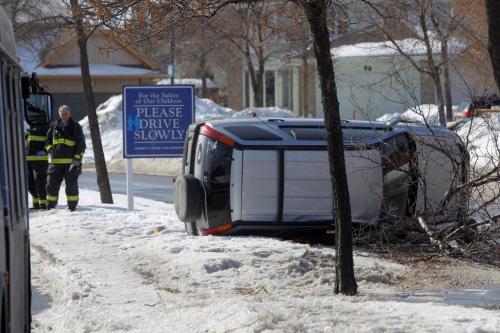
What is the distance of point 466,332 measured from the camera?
648 cm

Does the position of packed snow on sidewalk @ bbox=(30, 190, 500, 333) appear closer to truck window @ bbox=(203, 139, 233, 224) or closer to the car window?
truck window @ bbox=(203, 139, 233, 224)

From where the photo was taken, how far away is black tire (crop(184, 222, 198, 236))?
1293 cm

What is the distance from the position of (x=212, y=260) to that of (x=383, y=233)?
227 cm

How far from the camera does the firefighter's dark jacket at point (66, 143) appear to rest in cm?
1678

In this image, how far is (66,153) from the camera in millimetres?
16797

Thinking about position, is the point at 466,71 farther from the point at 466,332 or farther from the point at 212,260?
the point at 466,332

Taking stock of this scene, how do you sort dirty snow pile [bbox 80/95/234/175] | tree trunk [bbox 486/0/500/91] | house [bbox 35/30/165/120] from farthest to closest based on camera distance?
house [bbox 35/30/165/120], dirty snow pile [bbox 80/95/234/175], tree trunk [bbox 486/0/500/91]

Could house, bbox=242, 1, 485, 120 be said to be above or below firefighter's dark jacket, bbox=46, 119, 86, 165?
above

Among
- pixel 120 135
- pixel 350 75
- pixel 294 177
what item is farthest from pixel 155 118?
pixel 120 135

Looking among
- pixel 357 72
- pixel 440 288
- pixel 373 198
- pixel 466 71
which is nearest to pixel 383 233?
pixel 373 198

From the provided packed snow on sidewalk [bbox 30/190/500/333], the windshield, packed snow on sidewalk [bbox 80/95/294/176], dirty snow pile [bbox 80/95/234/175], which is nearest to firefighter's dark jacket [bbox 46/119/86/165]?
packed snow on sidewalk [bbox 30/190/500/333]

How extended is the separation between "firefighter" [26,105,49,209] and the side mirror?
8874mm

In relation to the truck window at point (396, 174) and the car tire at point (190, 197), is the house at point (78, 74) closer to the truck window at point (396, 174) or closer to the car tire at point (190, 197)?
the car tire at point (190, 197)

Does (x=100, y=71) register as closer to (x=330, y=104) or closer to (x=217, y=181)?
(x=217, y=181)
